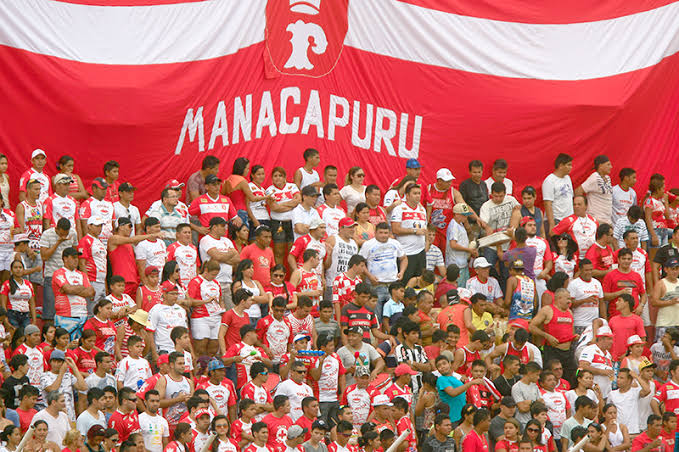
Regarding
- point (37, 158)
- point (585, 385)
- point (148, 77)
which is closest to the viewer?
point (585, 385)

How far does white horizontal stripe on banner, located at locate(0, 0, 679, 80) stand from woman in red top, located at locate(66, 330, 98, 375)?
458 cm

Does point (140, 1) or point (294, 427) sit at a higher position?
point (140, 1)

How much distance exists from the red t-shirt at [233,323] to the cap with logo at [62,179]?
269cm

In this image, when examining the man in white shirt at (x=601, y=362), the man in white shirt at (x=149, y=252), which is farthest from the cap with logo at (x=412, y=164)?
the man in white shirt at (x=149, y=252)

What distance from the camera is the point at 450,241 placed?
1797cm

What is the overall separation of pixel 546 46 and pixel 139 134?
20.9 ft

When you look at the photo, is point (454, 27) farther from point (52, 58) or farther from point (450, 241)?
point (52, 58)

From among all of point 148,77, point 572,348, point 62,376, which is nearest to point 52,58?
point 148,77

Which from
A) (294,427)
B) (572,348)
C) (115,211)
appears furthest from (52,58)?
(572,348)

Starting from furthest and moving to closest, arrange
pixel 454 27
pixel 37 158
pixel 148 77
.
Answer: pixel 454 27, pixel 148 77, pixel 37 158

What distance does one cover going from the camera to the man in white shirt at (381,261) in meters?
17.0

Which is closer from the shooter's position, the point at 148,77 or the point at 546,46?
the point at 148,77

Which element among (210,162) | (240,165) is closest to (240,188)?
(240,165)

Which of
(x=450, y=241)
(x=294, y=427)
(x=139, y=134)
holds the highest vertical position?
(x=139, y=134)
